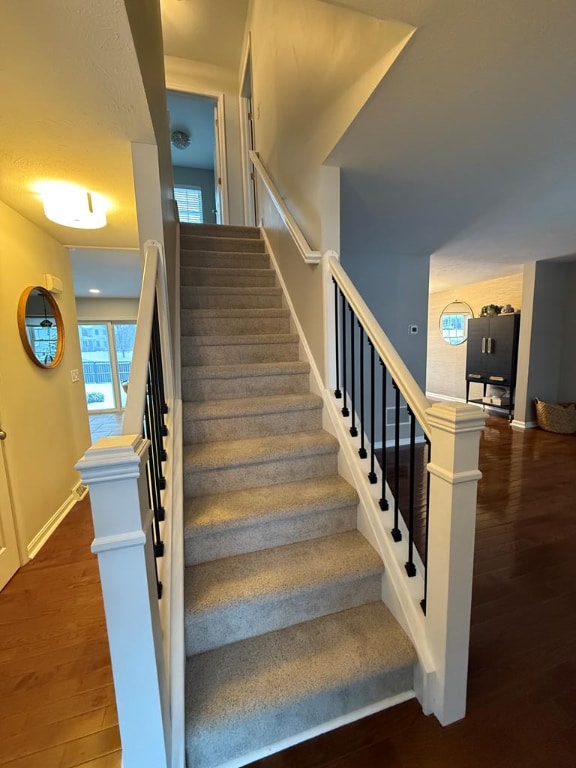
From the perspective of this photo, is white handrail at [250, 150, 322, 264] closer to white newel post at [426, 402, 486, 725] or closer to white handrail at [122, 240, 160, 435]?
white handrail at [122, 240, 160, 435]

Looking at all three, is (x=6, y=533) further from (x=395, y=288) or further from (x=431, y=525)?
(x=395, y=288)

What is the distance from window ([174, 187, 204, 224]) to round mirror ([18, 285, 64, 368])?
4.60 meters

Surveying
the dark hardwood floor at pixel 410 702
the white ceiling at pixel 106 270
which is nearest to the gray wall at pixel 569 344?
the dark hardwood floor at pixel 410 702

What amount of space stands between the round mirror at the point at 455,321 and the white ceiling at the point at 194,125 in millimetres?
5418

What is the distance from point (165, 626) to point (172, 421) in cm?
93

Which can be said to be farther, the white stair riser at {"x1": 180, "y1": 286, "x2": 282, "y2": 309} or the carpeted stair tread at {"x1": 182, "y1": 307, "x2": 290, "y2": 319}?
the white stair riser at {"x1": 180, "y1": 286, "x2": 282, "y2": 309}

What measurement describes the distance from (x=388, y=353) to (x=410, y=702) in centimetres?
136

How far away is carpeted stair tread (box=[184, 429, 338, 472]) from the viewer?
1785mm

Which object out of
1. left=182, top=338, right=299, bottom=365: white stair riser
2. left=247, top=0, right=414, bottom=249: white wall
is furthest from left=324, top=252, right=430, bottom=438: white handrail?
left=182, top=338, right=299, bottom=365: white stair riser

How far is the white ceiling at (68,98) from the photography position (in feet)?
3.27

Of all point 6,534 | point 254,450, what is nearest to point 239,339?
point 254,450

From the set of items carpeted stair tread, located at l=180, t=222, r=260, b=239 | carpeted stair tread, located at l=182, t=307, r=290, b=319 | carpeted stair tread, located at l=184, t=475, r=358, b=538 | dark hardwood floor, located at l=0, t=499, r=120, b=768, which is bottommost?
dark hardwood floor, located at l=0, t=499, r=120, b=768

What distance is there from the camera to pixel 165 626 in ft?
3.85

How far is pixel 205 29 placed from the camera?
4.26 m
